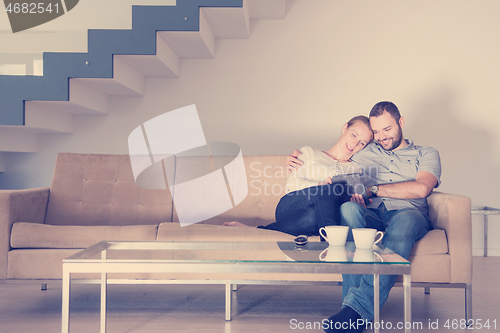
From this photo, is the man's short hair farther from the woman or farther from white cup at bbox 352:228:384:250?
white cup at bbox 352:228:384:250

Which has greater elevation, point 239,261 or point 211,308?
point 239,261

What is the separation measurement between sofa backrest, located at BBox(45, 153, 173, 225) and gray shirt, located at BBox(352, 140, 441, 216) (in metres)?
1.23

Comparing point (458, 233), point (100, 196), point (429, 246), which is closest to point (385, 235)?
point (429, 246)

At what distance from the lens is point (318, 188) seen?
2.00 m

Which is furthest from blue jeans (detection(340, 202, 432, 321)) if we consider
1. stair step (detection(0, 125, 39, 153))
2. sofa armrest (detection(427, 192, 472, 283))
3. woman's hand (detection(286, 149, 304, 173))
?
stair step (detection(0, 125, 39, 153))

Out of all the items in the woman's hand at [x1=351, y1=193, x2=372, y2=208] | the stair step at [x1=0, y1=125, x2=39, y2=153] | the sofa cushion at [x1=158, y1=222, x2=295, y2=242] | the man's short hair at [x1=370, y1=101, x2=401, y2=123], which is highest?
the man's short hair at [x1=370, y1=101, x2=401, y2=123]

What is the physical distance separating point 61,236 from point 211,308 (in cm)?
82

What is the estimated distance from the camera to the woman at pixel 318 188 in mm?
1869

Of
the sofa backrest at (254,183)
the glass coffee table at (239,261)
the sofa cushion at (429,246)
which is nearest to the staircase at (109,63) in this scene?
the sofa backrest at (254,183)

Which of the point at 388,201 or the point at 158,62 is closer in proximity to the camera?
the point at 388,201

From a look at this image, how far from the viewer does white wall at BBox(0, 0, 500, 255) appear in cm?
321

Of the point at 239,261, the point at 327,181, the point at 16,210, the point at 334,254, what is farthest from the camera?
→ the point at 327,181

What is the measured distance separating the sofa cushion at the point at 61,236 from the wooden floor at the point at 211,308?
33 centimetres

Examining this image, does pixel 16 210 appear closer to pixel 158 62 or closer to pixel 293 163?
pixel 158 62
